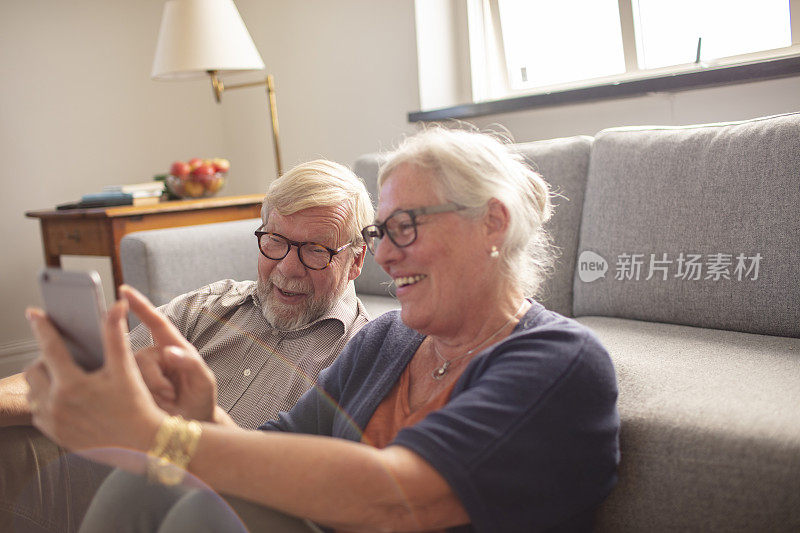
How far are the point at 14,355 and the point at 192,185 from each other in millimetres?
1253

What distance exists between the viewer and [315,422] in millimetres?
1190

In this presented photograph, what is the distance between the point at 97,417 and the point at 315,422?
1.54 ft

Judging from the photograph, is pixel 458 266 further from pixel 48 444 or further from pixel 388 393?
pixel 48 444

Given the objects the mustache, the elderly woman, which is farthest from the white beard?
the elderly woman

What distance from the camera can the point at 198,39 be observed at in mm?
2830

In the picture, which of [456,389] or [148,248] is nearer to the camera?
[456,389]

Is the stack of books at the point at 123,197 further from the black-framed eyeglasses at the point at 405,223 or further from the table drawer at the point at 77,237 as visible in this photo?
the black-framed eyeglasses at the point at 405,223

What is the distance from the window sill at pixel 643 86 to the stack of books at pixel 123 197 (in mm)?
1102

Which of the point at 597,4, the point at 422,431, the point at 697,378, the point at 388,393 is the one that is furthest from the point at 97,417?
the point at 597,4

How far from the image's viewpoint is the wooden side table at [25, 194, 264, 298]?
2.57m

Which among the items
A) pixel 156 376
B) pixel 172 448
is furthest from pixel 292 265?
pixel 172 448

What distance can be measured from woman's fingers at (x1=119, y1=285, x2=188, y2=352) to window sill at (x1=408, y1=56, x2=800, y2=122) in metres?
1.76

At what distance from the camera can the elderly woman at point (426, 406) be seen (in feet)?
2.59

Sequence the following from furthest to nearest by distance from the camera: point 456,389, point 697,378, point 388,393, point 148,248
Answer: point 148,248, point 697,378, point 388,393, point 456,389
